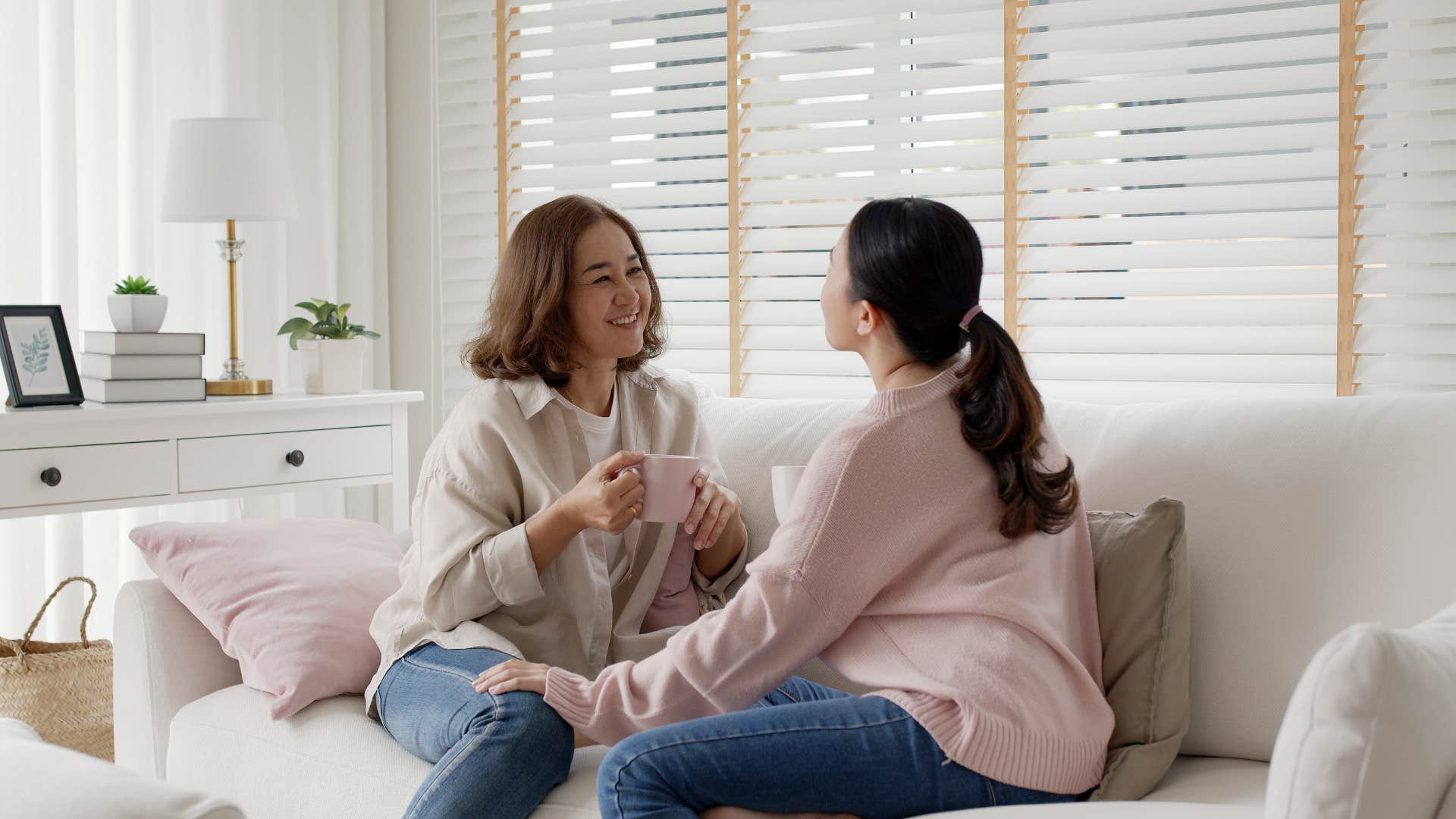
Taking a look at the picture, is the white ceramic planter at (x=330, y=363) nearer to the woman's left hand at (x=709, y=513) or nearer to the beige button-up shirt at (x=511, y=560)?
the beige button-up shirt at (x=511, y=560)

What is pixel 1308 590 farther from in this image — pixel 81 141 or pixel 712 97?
pixel 81 141

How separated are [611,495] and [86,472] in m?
1.26

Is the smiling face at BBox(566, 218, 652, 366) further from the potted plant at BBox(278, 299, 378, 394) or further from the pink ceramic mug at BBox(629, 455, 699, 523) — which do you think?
the potted plant at BBox(278, 299, 378, 394)

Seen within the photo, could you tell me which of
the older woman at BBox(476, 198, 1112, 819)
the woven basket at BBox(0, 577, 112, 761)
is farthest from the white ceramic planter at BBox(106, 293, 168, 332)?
the older woman at BBox(476, 198, 1112, 819)

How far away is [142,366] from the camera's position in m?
2.49

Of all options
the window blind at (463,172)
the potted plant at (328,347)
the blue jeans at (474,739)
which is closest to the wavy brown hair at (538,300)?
the blue jeans at (474,739)

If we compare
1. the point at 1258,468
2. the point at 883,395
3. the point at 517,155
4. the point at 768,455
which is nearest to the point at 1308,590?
the point at 1258,468

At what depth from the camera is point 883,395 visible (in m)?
1.44

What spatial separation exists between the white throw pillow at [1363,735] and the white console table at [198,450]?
205 centimetres

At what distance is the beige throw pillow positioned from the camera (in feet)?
4.99

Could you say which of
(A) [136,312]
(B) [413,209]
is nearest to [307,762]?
(A) [136,312]

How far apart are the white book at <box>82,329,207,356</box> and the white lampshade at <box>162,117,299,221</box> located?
0.89 feet

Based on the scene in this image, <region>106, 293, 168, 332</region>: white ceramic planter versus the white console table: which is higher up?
<region>106, 293, 168, 332</region>: white ceramic planter

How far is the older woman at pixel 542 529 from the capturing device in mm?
1558
